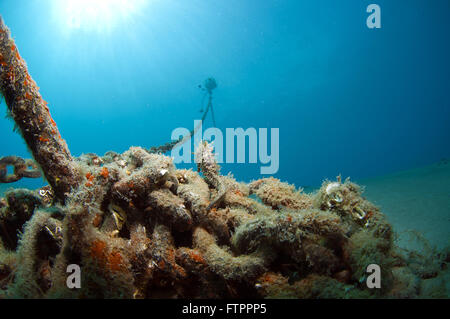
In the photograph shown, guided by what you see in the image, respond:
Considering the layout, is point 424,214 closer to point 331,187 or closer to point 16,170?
point 331,187

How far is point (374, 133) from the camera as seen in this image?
13038cm

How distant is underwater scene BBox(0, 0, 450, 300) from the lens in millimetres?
2150

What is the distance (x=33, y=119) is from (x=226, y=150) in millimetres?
65693

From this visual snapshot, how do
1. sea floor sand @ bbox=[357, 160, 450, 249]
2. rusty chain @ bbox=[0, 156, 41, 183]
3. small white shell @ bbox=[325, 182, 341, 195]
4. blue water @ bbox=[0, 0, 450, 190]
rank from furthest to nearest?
blue water @ bbox=[0, 0, 450, 190] → sea floor sand @ bbox=[357, 160, 450, 249] → rusty chain @ bbox=[0, 156, 41, 183] → small white shell @ bbox=[325, 182, 341, 195]

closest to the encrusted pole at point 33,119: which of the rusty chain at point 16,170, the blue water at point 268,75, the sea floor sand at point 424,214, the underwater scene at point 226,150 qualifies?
the underwater scene at point 226,150

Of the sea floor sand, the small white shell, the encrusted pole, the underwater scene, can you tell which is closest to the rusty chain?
the underwater scene

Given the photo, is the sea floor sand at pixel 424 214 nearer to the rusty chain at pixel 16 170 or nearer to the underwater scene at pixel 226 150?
the underwater scene at pixel 226 150

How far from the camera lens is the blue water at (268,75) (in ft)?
265

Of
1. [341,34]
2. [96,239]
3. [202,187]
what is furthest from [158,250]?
[341,34]

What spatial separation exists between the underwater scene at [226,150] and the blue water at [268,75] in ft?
2.97

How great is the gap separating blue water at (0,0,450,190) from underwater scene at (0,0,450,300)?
0.91 metres

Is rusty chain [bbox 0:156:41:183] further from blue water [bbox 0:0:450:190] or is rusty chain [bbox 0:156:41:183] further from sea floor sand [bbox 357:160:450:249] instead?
blue water [bbox 0:0:450:190]
